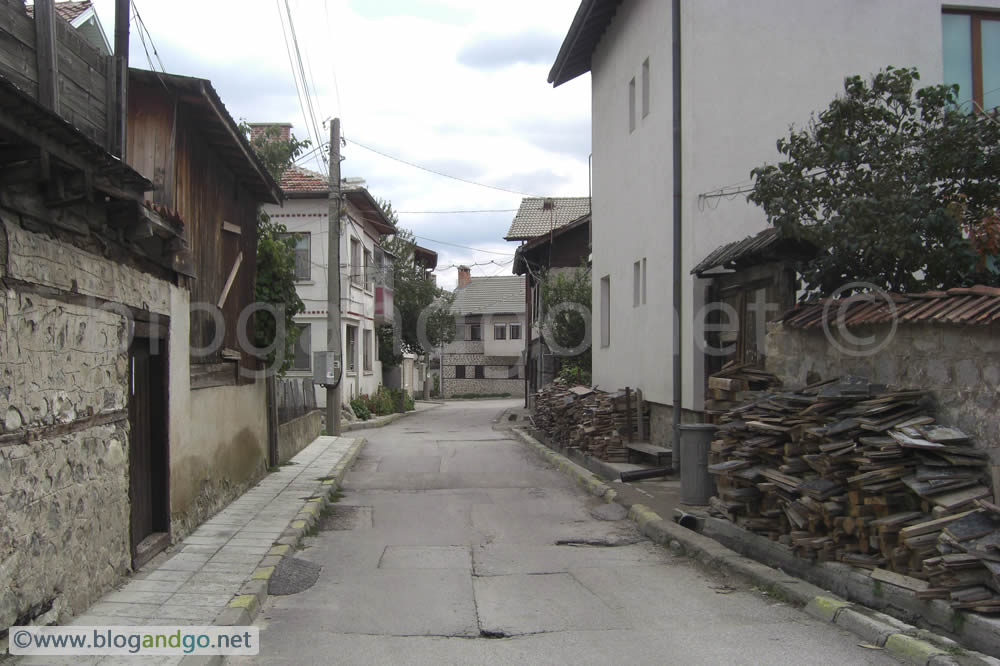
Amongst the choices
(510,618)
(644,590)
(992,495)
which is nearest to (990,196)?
(992,495)

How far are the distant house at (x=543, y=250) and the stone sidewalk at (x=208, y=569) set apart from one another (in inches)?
629

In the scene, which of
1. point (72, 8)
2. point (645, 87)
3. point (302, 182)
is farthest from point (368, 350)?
point (72, 8)

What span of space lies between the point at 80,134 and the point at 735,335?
29.2 feet

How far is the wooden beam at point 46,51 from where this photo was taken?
5.98 metres

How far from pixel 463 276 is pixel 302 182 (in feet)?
126

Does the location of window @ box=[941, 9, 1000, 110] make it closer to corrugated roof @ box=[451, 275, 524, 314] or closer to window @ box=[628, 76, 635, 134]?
window @ box=[628, 76, 635, 134]

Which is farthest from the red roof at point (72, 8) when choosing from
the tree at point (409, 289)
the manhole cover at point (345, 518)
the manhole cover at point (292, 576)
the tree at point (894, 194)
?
the tree at point (409, 289)

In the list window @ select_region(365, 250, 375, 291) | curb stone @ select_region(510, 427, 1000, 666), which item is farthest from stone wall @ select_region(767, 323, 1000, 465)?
window @ select_region(365, 250, 375, 291)

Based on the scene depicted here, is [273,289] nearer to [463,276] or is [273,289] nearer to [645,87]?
[645,87]

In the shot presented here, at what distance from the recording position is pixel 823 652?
211 inches

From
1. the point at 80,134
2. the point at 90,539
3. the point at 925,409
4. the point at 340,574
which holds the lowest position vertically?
the point at 340,574

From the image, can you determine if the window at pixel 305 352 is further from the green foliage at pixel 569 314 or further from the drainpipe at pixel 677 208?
the drainpipe at pixel 677 208

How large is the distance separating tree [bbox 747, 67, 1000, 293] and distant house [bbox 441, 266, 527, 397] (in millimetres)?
51437

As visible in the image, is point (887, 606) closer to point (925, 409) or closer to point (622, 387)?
point (925, 409)
